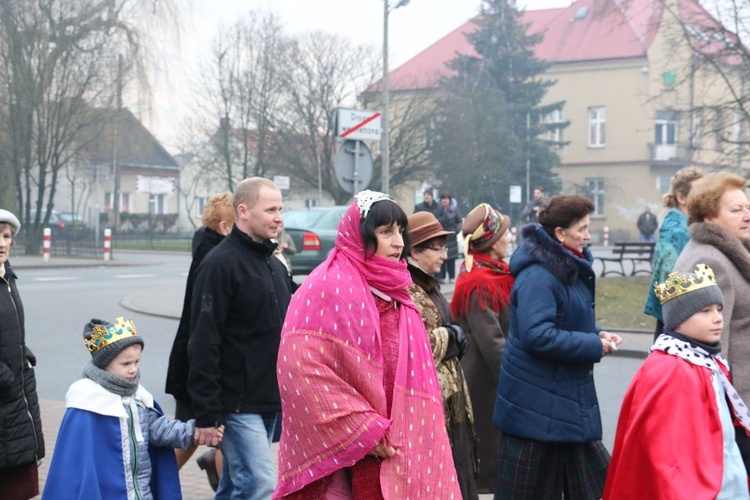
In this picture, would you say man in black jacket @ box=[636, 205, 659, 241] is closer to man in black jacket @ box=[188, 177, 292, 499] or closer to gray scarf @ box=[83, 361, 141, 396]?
man in black jacket @ box=[188, 177, 292, 499]

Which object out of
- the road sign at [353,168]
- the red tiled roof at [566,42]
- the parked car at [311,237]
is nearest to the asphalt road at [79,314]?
the parked car at [311,237]

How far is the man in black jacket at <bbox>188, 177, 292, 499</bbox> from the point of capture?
4.97m

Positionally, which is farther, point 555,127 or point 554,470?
point 555,127

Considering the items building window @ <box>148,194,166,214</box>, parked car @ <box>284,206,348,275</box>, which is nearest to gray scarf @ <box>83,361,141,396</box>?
parked car @ <box>284,206,348,275</box>

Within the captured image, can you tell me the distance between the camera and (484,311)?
586 centimetres

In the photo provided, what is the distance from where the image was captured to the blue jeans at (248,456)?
5.06 m

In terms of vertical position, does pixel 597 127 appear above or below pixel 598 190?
above

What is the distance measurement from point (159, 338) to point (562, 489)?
10.00 metres

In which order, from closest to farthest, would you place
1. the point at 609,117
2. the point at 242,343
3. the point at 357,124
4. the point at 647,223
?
1. the point at 242,343
2. the point at 357,124
3. the point at 647,223
4. the point at 609,117

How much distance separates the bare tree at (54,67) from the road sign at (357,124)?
22412 millimetres

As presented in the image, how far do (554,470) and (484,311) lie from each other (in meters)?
1.01

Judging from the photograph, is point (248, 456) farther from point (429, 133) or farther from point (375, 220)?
point (429, 133)

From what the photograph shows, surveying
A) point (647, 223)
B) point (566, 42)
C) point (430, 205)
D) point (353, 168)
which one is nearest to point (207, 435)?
point (353, 168)

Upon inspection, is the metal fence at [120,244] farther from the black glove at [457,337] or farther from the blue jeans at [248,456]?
the black glove at [457,337]
